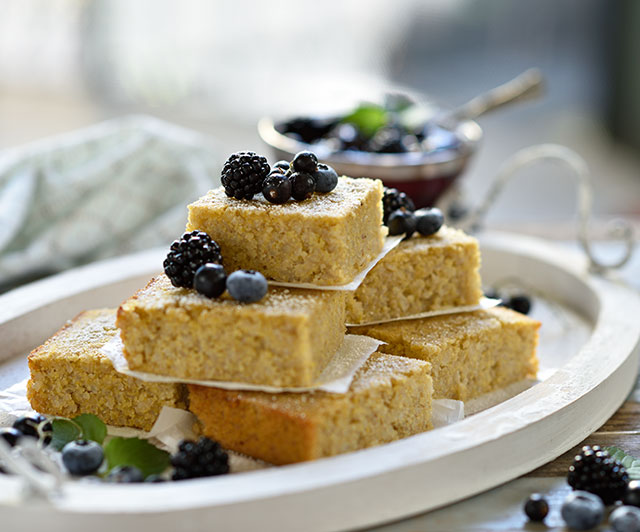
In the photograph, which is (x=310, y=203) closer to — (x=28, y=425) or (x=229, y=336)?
(x=229, y=336)

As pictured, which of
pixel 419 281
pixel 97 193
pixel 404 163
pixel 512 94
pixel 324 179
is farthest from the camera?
pixel 512 94

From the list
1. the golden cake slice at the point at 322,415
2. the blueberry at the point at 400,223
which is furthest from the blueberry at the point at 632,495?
the blueberry at the point at 400,223

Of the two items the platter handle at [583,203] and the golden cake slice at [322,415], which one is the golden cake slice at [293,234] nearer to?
the golden cake slice at [322,415]

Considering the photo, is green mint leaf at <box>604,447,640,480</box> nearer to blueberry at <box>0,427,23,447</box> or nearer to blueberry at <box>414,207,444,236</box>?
blueberry at <box>414,207,444,236</box>

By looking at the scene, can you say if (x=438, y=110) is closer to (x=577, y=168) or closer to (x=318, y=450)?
(x=577, y=168)

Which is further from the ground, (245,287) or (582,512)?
(245,287)

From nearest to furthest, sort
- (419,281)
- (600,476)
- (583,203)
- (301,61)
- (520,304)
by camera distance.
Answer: (600,476), (419,281), (520,304), (583,203), (301,61)

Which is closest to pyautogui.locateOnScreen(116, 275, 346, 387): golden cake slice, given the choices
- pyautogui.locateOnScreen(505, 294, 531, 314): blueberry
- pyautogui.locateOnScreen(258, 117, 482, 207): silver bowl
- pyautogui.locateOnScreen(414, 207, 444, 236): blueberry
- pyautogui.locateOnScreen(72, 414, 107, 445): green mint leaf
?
pyautogui.locateOnScreen(72, 414, 107, 445): green mint leaf

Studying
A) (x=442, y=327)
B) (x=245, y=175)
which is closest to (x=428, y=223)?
(x=442, y=327)
